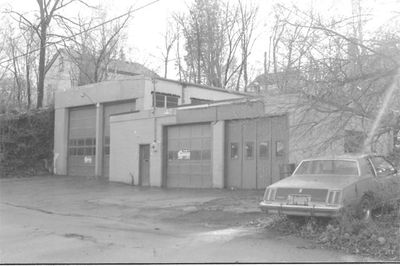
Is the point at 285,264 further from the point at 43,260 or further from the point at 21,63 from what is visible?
the point at 21,63

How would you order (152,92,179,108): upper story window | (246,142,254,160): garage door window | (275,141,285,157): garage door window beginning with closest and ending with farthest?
1. (275,141,285,157): garage door window
2. (246,142,254,160): garage door window
3. (152,92,179,108): upper story window

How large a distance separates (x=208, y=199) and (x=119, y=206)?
9.84 ft

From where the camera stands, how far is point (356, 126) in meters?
10.8

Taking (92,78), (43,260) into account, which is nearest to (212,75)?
(92,78)

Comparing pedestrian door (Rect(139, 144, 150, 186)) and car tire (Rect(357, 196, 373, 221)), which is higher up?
pedestrian door (Rect(139, 144, 150, 186))

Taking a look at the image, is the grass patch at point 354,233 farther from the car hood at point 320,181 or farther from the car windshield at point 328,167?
the car windshield at point 328,167

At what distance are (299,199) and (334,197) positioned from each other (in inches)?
26.7

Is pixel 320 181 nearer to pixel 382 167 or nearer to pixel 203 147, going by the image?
pixel 382 167

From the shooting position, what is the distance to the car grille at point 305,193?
9340 millimetres

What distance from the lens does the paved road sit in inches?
310

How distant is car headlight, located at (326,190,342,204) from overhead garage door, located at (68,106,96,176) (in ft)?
76.4

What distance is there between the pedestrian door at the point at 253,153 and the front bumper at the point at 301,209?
333 inches

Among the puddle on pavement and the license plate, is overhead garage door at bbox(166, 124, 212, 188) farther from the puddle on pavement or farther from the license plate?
the license plate

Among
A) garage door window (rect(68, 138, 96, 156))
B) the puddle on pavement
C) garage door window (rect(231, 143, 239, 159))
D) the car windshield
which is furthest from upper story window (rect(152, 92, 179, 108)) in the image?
the puddle on pavement
